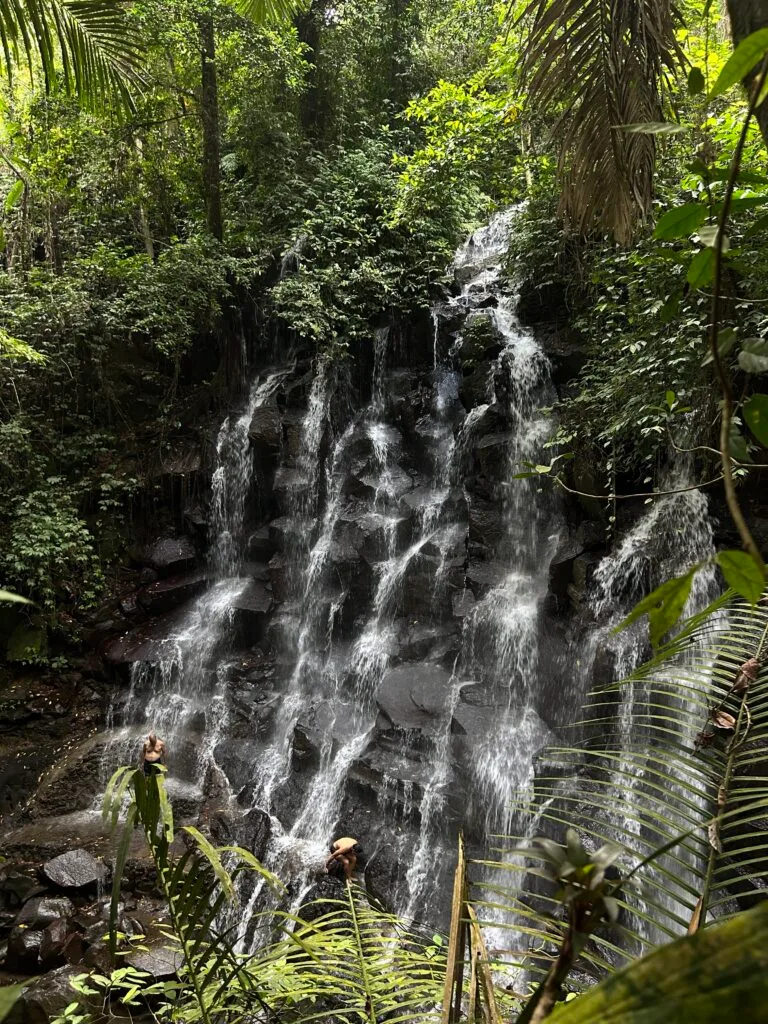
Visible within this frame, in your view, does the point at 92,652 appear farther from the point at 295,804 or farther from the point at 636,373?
the point at 636,373

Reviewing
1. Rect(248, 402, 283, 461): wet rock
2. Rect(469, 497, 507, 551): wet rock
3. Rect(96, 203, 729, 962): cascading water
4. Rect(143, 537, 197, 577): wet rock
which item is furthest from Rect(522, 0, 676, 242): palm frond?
Rect(143, 537, 197, 577): wet rock

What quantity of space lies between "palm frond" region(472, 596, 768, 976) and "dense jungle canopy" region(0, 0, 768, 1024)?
162 mm

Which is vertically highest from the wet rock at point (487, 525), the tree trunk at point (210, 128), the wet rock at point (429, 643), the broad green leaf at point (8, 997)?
the tree trunk at point (210, 128)

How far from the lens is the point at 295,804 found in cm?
740

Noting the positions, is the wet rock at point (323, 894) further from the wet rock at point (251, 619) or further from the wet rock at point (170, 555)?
the wet rock at point (170, 555)

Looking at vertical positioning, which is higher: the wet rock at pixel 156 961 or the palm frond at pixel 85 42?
the palm frond at pixel 85 42

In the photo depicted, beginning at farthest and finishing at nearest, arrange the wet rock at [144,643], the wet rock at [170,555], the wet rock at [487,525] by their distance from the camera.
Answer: the wet rock at [170,555]
the wet rock at [144,643]
the wet rock at [487,525]

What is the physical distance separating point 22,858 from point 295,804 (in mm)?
2980

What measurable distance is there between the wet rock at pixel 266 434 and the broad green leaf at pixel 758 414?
10028 millimetres

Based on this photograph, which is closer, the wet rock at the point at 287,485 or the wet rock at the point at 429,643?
the wet rock at the point at 429,643

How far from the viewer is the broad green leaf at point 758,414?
0.88 m

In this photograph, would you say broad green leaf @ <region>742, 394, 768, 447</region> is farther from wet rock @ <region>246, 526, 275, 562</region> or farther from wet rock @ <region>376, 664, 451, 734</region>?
wet rock @ <region>246, 526, 275, 562</region>

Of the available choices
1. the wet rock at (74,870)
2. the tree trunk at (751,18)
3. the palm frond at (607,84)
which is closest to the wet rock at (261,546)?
the wet rock at (74,870)

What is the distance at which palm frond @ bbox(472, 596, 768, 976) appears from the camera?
113cm
